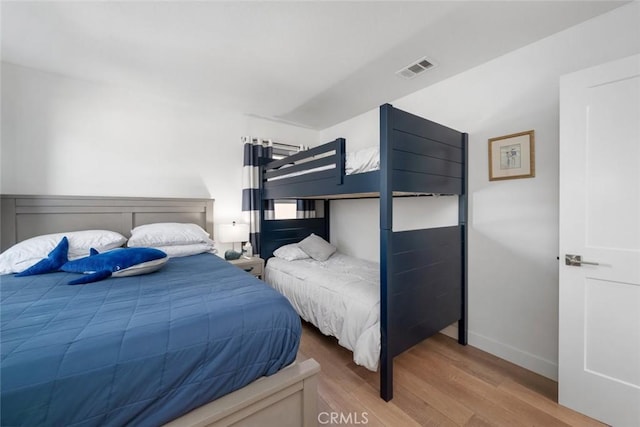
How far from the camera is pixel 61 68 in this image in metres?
2.25

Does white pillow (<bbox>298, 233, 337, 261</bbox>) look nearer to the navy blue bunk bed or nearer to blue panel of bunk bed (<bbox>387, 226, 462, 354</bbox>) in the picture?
the navy blue bunk bed

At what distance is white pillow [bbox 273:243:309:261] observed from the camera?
9.92 feet

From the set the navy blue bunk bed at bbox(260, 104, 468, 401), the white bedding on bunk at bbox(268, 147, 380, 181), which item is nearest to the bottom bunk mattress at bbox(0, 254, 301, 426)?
the navy blue bunk bed at bbox(260, 104, 468, 401)

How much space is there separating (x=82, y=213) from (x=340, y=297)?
260 cm

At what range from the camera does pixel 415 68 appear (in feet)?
7.35

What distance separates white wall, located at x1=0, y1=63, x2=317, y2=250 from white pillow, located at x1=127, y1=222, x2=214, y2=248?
533 millimetres

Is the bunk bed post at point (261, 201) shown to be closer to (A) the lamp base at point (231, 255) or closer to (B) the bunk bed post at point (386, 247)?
(A) the lamp base at point (231, 255)

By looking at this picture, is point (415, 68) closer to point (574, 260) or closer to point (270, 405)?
point (574, 260)

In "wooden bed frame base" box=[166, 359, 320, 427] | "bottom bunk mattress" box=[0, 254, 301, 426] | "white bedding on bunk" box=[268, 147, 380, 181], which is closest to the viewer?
"bottom bunk mattress" box=[0, 254, 301, 426]

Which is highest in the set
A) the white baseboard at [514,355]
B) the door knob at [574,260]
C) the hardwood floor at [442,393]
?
the door knob at [574,260]

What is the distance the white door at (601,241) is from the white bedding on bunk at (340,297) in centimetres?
118

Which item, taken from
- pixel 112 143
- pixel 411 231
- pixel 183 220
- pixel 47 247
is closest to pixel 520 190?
pixel 411 231

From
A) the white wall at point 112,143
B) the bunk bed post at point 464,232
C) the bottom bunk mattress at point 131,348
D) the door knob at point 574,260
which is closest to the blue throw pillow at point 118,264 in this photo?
the bottom bunk mattress at point 131,348

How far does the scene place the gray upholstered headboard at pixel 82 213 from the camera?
7.09 ft
